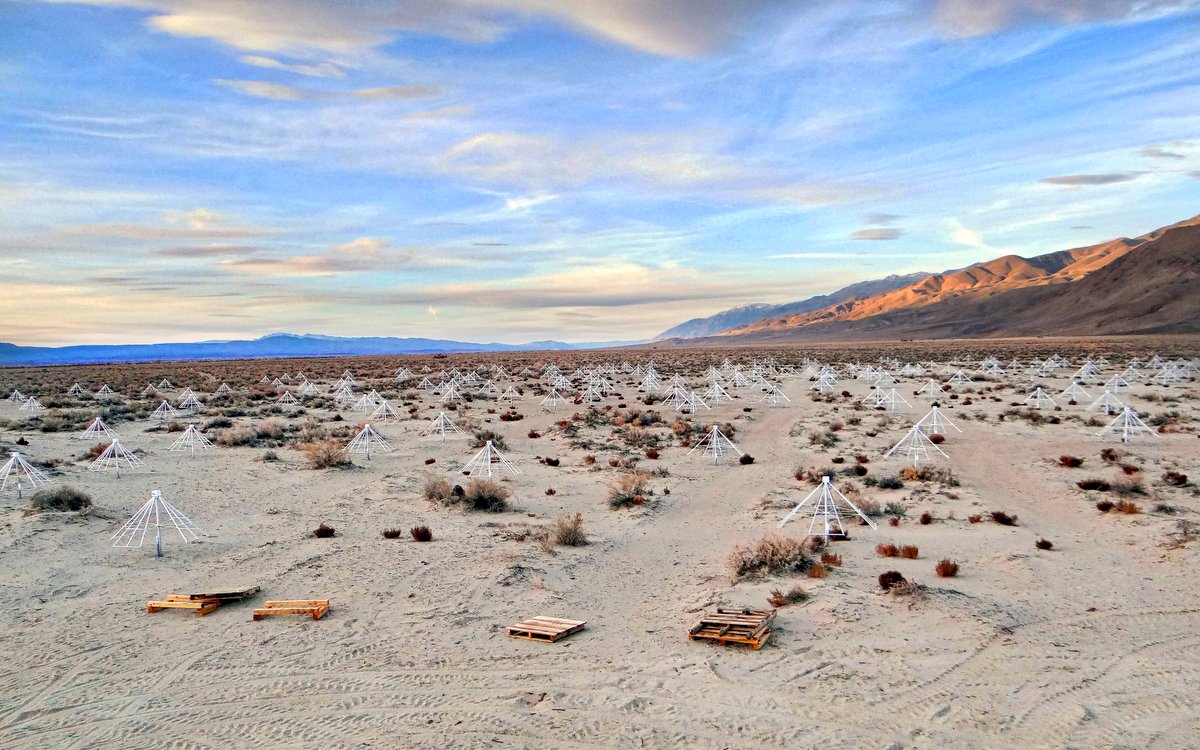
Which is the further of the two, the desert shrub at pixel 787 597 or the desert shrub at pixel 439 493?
the desert shrub at pixel 439 493

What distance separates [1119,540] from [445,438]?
2381 cm

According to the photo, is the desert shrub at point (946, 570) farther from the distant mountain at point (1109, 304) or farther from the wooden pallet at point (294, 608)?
the distant mountain at point (1109, 304)

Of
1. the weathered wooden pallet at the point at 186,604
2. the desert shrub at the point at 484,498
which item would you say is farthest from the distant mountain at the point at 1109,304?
the weathered wooden pallet at the point at 186,604

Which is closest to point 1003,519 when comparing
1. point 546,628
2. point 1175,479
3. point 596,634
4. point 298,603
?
point 1175,479

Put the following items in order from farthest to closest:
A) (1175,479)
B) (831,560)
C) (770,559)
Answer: (1175,479)
(831,560)
(770,559)

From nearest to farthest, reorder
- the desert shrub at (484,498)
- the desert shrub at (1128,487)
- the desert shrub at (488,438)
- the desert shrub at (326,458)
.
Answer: the desert shrub at (1128,487) → the desert shrub at (484,498) → the desert shrub at (326,458) → the desert shrub at (488,438)

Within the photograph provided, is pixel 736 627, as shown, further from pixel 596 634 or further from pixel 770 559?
pixel 770 559

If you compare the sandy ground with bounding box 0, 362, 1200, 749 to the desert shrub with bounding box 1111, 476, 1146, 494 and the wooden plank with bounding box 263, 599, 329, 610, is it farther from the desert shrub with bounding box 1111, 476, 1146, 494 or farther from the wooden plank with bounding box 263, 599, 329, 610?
the desert shrub with bounding box 1111, 476, 1146, 494

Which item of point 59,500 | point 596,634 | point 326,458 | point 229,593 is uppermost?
point 59,500

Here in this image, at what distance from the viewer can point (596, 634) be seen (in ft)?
36.1

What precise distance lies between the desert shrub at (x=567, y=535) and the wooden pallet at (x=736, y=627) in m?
4.98

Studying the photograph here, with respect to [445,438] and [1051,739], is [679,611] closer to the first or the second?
[1051,739]

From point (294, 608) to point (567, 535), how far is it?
6018 millimetres

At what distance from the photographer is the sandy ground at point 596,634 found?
8312 millimetres
